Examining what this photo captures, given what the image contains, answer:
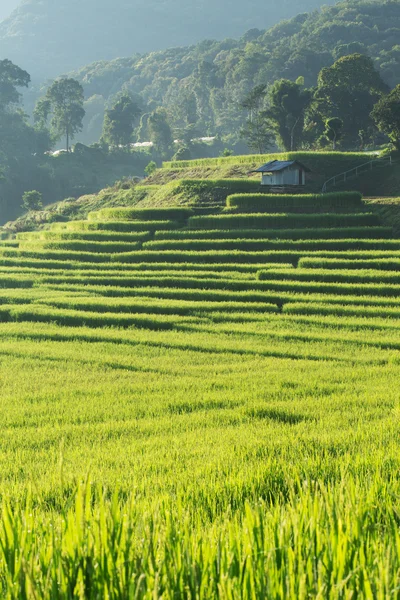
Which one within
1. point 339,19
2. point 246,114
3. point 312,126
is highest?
point 339,19

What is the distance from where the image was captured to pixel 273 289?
990 inches

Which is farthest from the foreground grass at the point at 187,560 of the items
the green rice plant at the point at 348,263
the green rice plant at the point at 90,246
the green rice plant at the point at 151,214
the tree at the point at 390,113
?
the tree at the point at 390,113

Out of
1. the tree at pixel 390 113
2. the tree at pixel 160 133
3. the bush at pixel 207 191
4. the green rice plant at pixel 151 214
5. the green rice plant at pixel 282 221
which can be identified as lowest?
the green rice plant at pixel 282 221

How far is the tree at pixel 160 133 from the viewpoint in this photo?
95188mm

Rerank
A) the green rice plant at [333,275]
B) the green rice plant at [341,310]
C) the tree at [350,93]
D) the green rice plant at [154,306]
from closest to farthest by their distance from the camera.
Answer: the green rice plant at [341,310], the green rice plant at [154,306], the green rice plant at [333,275], the tree at [350,93]

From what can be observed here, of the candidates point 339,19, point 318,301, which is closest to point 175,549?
point 318,301

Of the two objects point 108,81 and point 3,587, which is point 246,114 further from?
point 3,587

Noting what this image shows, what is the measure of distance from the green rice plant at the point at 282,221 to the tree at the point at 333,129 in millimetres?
18740

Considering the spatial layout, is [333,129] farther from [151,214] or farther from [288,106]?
[151,214]

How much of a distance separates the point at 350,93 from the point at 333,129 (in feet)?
18.3

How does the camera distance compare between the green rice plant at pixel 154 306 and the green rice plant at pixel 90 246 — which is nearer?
the green rice plant at pixel 154 306

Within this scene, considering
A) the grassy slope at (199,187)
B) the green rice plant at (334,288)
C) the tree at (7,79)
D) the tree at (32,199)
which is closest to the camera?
the green rice plant at (334,288)

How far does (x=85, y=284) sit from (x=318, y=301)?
11.1 meters

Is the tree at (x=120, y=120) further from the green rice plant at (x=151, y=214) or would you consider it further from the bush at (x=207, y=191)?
the green rice plant at (x=151, y=214)
